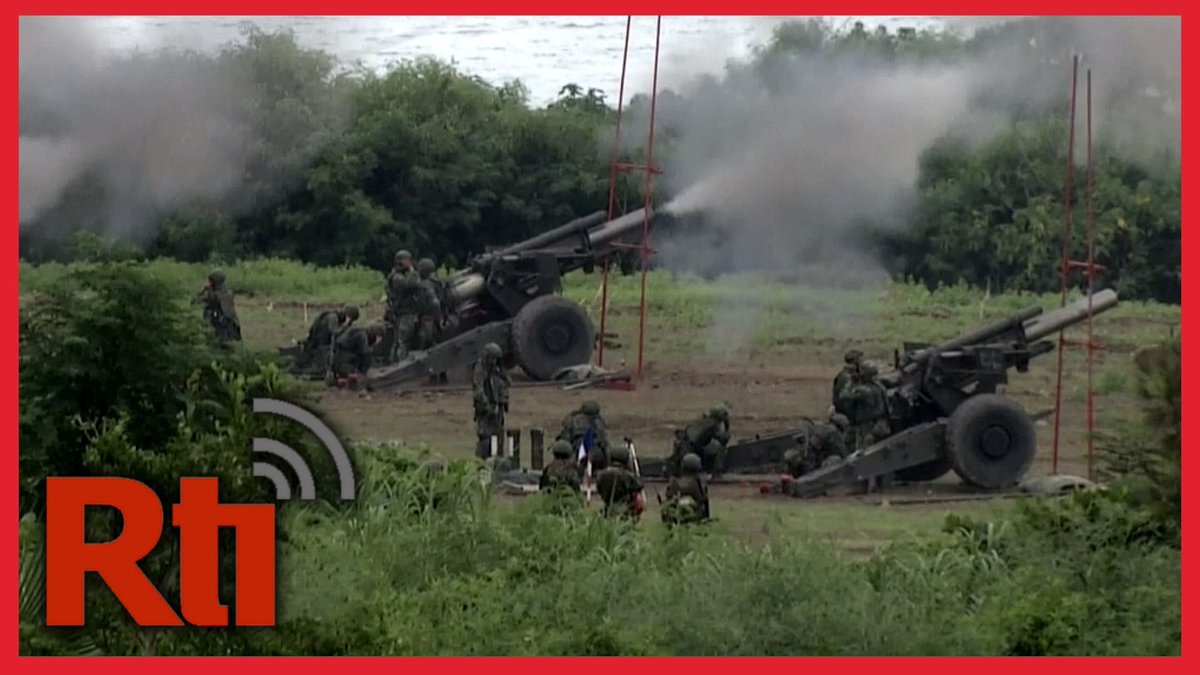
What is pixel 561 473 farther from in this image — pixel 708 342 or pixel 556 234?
pixel 556 234

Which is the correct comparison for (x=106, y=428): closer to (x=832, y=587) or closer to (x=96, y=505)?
(x=96, y=505)

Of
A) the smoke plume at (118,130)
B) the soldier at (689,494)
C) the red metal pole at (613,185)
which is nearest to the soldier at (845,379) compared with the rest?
the soldier at (689,494)

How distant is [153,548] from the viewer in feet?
52.6

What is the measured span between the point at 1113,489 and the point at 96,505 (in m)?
5.67

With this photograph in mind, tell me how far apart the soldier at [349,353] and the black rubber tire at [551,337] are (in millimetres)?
1300

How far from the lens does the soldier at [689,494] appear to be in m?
17.7

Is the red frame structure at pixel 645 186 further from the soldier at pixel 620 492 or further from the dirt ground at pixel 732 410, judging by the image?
the soldier at pixel 620 492

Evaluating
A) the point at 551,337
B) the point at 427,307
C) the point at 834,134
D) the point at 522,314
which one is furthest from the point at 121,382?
the point at 522,314

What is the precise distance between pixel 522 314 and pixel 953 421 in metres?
5.24

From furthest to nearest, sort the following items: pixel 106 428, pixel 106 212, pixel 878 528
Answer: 1. pixel 106 212
2. pixel 878 528
3. pixel 106 428

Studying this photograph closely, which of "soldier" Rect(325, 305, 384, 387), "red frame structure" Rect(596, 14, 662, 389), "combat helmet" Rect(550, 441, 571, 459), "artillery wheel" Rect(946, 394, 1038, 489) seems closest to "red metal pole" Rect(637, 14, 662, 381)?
"red frame structure" Rect(596, 14, 662, 389)

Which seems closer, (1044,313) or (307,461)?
(307,461)

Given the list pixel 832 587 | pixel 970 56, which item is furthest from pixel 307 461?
pixel 970 56

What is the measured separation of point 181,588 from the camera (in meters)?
15.9
